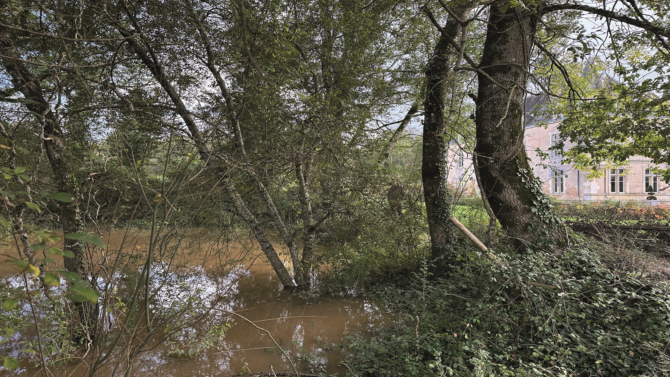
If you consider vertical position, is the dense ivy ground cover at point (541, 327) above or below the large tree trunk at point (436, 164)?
below

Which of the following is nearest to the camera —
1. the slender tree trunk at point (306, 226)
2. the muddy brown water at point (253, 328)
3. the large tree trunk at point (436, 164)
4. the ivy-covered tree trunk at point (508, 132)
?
the muddy brown water at point (253, 328)

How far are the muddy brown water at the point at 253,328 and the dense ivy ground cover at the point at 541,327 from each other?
3.21 ft

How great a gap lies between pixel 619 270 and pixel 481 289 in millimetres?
1583

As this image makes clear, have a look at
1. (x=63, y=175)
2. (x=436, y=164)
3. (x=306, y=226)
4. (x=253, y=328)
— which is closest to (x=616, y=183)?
(x=436, y=164)

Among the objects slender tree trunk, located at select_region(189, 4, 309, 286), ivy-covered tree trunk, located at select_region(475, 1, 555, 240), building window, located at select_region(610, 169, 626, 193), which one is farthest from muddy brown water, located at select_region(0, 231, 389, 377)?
building window, located at select_region(610, 169, 626, 193)

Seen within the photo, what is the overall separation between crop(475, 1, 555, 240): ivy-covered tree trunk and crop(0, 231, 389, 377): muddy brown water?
8.77 feet

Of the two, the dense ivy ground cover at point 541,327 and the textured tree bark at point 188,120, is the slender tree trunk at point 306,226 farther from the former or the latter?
the dense ivy ground cover at point 541,327

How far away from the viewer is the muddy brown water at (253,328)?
3.90m

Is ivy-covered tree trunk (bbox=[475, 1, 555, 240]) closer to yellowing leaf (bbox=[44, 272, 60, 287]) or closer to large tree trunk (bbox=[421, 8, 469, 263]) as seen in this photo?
large tree trunk (bbox=[421, 8, 469, 263])

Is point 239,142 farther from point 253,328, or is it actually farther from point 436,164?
point 436,164

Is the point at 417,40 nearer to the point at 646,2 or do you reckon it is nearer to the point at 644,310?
the point at 646,2

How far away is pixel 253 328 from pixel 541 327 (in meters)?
4.03

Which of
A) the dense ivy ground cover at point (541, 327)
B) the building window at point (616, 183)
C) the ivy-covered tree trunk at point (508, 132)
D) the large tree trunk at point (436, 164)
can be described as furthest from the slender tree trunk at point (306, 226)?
the building window at point (616, 183)

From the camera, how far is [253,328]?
5098 millimetres
